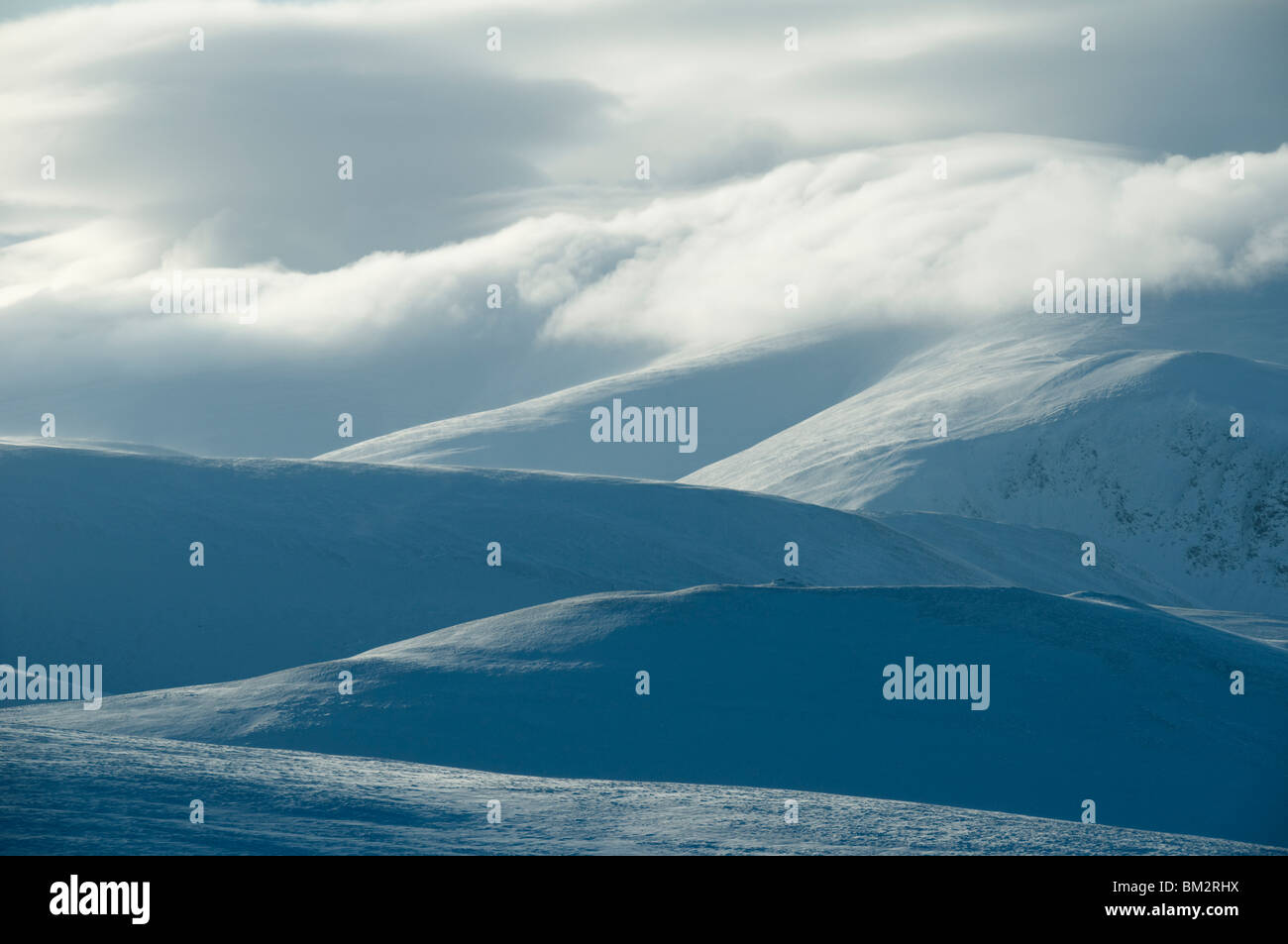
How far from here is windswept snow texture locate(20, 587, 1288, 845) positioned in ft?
71.1

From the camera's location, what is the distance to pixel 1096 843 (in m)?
14.2

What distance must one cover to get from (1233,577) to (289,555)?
1951 inches

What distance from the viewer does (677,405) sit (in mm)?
150375

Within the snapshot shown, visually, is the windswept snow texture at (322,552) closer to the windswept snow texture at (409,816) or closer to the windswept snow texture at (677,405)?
the windswept snow texture at (409,816)

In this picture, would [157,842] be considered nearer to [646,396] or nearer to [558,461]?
[558,461]

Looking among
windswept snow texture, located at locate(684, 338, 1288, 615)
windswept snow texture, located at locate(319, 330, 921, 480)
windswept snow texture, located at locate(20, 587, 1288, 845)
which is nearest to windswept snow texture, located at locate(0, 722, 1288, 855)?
windswept snow texture, located at locate(20, 587, 1288, 845)

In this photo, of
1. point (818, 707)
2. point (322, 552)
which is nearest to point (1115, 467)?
point (322, 552)

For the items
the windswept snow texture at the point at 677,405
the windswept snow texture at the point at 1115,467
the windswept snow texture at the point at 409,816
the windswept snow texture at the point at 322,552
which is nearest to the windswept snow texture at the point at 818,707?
the windswept snow texture at the point at 409,816

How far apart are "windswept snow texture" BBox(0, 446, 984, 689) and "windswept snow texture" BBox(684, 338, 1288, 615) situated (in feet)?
67.0

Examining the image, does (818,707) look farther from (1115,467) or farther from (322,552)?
(1115,467)

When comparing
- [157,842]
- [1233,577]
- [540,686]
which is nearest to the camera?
[157,842]

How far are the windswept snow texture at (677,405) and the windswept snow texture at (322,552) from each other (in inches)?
2982

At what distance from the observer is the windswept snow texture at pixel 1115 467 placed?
7388cm

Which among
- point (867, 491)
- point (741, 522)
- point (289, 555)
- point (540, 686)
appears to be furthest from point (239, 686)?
point (867, 491)
